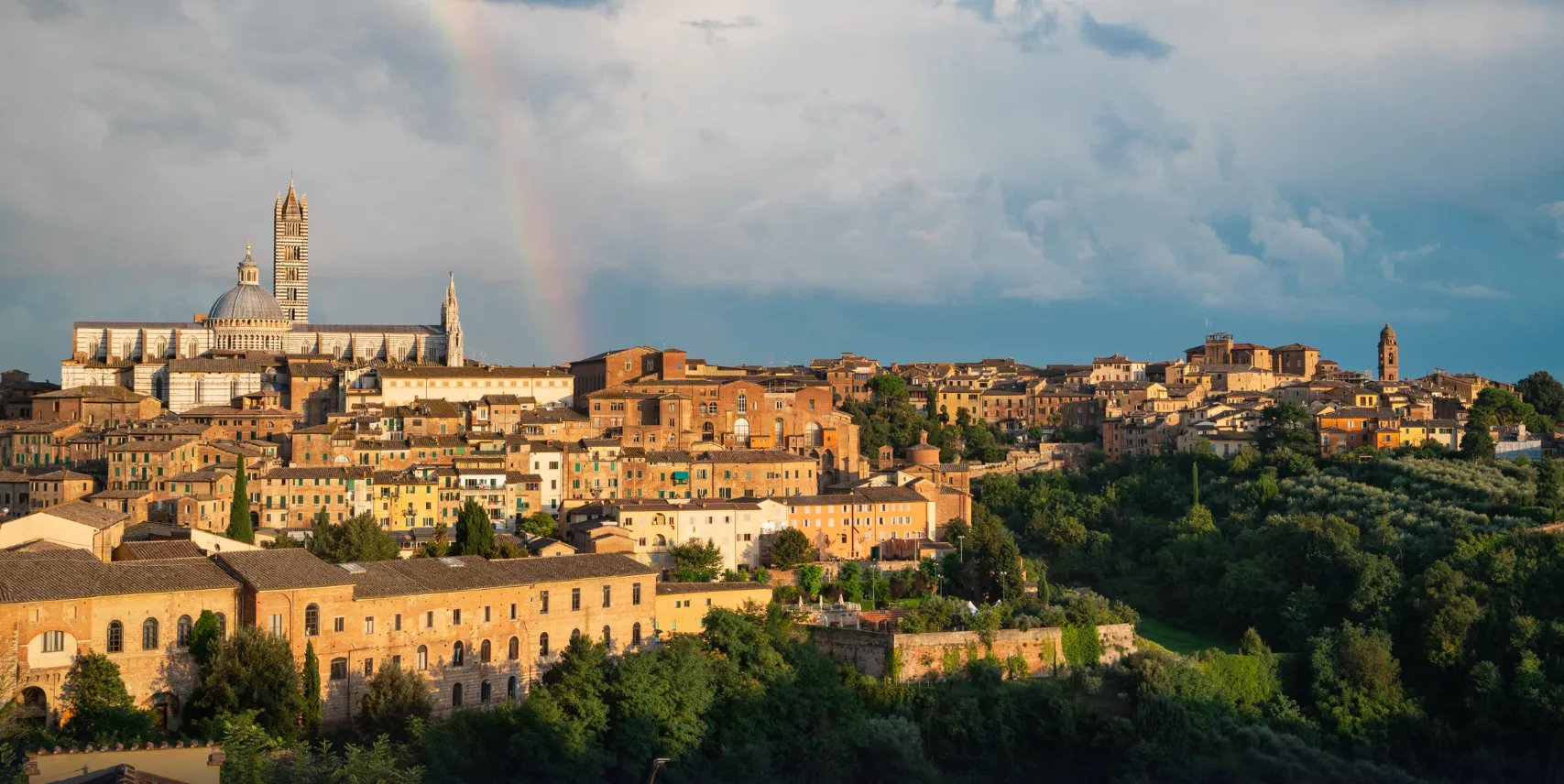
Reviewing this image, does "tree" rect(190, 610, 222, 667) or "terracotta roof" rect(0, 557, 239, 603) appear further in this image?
"tree" rect(190, 610, 222, 667)

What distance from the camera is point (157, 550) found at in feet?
104

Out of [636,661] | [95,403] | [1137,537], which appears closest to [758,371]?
[1137,537]

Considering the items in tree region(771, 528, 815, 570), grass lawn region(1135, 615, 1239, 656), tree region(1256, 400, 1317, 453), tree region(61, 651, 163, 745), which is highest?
tree region(1256, 400, 1317, 453)

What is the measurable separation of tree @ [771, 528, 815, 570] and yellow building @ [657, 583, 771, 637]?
17.6 feet

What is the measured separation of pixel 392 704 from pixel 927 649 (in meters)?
13.4

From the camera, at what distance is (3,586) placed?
26.4 metres

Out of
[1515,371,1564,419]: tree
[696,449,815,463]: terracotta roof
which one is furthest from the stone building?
[1515,371,1564,419]: tree

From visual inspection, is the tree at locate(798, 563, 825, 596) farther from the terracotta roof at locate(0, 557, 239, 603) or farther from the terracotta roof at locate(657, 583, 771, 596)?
the terracotta roof at locate(0, 557, 239, 603)

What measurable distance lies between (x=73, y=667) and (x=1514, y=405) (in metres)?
58.5

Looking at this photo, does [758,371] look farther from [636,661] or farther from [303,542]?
[636,661]

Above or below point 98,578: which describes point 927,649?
below

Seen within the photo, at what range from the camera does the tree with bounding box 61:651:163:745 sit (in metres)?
25.7

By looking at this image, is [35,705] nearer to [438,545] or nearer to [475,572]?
[475,572]

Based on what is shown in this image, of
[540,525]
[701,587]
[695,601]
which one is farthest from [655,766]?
[540,525]
